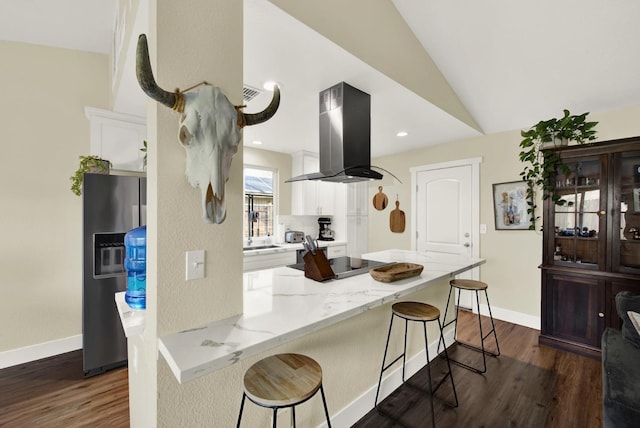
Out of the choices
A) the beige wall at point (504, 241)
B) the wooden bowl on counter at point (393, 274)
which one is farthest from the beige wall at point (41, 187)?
the beige wall at point (504, 241)

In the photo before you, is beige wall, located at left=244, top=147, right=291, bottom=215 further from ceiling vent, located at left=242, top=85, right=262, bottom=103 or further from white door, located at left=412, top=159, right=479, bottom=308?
white door, located at left=412, top=159, right=479, bottom=308

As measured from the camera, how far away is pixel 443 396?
2059mm

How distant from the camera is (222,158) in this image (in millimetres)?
1042

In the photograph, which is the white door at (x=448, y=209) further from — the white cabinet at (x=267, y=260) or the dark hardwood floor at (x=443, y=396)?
the white cabinet at (x=267, y=260)

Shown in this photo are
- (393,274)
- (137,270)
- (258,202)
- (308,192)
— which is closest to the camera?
(137,270)

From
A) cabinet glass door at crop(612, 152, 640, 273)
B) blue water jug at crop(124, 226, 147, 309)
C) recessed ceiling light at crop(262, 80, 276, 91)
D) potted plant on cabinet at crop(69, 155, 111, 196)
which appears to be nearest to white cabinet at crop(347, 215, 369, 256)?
recessed ceiling light at crop(262, 80, 276, 91)

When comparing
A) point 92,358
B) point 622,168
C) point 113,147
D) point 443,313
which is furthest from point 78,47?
point 622,168

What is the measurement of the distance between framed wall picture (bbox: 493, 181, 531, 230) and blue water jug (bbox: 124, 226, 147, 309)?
12.4 feet

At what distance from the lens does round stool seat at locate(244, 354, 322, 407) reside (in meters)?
1.03

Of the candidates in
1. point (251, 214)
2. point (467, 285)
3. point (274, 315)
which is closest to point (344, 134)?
point (274, 315)

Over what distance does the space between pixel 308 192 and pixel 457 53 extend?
2.69 metres

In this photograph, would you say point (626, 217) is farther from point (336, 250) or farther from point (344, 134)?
point (336, 250)

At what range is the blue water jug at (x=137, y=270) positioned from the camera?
1331mm

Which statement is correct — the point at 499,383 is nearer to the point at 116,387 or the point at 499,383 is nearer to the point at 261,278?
the point at 261,278
